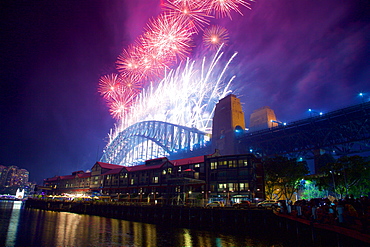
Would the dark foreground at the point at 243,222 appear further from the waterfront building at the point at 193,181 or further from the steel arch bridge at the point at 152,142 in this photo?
the steel arch bridge at the point at 152,142

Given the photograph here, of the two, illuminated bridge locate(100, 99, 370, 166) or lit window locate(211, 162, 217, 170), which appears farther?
illuminated bridge locate(100, 99, 370, 166)

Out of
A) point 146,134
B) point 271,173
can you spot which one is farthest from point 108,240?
point 146,134

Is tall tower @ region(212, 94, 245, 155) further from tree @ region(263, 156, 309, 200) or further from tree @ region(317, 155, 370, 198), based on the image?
tree @ region(317, 155, 370, 198)

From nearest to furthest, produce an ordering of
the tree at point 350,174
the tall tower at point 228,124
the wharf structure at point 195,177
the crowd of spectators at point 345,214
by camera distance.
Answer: the crowd of spectators at point 345,214 → the tree at point 350,174 → the wharf structure at point 195,177 → the tall tower at point 228,124

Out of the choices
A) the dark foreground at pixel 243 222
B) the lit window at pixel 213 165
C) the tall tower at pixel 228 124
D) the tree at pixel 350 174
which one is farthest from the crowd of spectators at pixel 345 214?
the tall tower at pixel 228 124

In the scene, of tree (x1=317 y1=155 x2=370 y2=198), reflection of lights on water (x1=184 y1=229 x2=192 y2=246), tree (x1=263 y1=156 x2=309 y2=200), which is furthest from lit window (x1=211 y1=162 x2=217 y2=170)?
reflection of lights on water (x1=184 y1=229 x2=192 y2=246)

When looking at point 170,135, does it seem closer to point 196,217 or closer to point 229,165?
point 229,165
